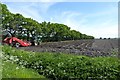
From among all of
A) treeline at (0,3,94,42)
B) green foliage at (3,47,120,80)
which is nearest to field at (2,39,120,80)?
green foliage at (3,47,120,80)

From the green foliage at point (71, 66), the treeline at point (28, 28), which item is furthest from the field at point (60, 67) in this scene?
the treeline at point (28, 28)

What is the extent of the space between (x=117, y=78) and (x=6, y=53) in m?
6.68

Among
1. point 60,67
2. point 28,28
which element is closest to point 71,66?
point 60,67

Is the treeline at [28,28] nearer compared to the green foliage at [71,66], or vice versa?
the green foliage at [71,66]

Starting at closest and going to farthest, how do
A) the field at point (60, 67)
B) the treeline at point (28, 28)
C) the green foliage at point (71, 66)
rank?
the field at point (60, 67) → the green foliage at point (71, 66) → the treeline at point (28, 28)

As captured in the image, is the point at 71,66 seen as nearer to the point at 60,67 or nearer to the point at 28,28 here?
the point at 60,67

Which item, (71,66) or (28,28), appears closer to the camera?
(71,66)

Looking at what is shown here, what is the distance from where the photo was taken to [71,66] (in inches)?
596

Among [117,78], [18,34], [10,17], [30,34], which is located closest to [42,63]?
[117,78]

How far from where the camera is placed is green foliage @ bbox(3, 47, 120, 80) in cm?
1436

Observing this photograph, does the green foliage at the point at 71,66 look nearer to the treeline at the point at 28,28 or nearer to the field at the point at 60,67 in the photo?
the field at the point at 60,67

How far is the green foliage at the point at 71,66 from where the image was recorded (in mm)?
14359

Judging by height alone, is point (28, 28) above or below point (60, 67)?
above

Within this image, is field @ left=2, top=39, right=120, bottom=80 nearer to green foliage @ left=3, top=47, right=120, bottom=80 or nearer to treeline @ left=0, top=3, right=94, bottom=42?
green foliage @ left=3, top=47, right=120, bottom=80
